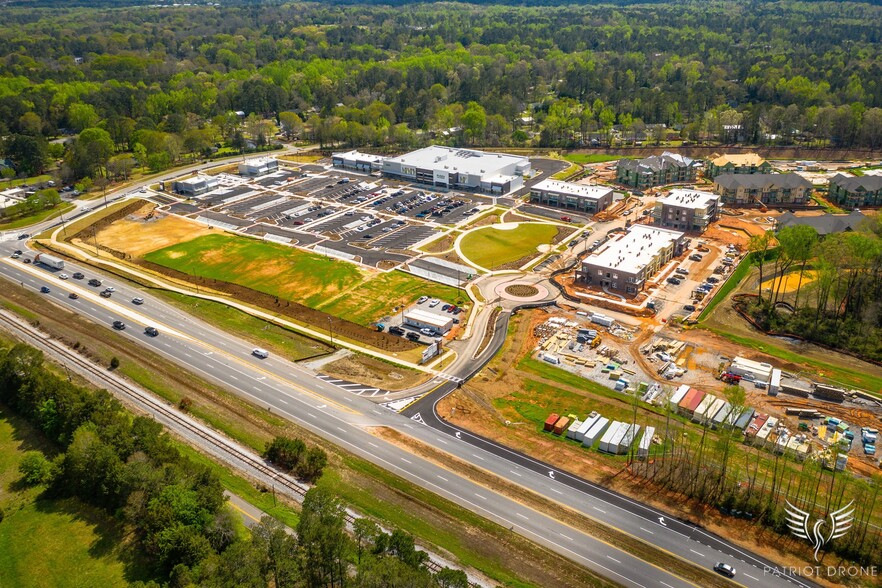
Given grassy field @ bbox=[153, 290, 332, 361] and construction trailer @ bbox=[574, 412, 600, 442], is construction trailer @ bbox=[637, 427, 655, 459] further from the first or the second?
grassy field @ bbox=[153, 290, 332, 361]

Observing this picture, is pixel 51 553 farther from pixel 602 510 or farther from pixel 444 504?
pixel 602 510

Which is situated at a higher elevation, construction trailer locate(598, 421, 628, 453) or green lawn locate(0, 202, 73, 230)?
green lawn locate(0, 202, 73, 230)

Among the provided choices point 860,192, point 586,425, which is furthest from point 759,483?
point 860,192

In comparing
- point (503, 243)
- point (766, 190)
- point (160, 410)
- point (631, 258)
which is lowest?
point (160, 410)

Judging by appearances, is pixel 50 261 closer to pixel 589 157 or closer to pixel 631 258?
pixel 631 258

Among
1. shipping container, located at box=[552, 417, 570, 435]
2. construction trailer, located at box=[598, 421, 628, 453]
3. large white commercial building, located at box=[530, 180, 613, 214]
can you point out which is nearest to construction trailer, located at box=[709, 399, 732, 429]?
construction trailer, located at box=[598, 421, 628, 453]

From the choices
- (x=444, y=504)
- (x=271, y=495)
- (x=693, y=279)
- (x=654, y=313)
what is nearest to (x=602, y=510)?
(x=444, y=504)

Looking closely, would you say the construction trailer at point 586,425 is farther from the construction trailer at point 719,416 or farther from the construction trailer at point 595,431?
the construction trailer at point 719,416
